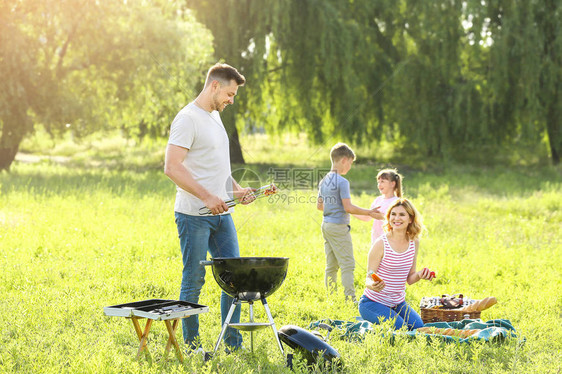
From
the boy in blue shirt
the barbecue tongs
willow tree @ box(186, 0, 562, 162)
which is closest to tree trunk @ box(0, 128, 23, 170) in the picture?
willow tree @ box(186, 0, 562, 162)

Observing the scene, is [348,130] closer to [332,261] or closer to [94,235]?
[94,235]

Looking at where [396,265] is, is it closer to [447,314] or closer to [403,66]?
[447,314]

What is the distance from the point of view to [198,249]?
4270 millimetres

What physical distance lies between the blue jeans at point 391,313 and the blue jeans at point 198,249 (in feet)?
4.08

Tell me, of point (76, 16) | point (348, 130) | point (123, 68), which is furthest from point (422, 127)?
point (76, 16)

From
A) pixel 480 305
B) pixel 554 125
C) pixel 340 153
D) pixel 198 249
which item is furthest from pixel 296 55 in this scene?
pixel 198 249

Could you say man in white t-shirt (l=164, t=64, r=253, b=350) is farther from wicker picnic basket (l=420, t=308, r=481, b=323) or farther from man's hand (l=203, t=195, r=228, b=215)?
wicker picnic basket (l=420, t=308, r=481, b=323)

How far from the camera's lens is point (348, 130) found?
20844 millimetres

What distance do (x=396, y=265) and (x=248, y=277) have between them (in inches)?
65.8

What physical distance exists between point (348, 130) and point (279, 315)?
616 inches

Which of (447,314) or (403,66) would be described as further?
(403,66)

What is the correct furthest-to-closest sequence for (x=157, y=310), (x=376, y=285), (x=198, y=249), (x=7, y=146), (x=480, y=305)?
(x=7, y=146) → (x=480, y=305) → (x=376, y=285) → (x=198, y=249) → (x=157, y=310)

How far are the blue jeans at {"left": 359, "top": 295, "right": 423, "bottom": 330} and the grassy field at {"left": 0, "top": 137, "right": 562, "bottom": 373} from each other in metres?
0.43

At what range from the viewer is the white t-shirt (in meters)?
4.19
